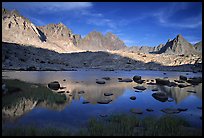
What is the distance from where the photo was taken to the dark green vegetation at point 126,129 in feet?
32.7

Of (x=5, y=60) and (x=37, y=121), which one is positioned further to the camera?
(x=5, y=60)

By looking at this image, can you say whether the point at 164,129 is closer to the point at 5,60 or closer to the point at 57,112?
the point at 57,112

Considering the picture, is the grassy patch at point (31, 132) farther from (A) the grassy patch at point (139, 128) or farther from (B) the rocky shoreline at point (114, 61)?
(B) the rocky shoreline at point (114, 61)

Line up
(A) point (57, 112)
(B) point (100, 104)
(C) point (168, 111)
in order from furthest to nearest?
(B) point (100, 104)
(C) point (168, 111)
(A) point (57, 112)

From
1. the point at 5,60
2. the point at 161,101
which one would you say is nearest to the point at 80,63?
the point at 5,60

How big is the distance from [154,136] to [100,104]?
917 cm

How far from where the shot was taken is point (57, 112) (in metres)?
14.9

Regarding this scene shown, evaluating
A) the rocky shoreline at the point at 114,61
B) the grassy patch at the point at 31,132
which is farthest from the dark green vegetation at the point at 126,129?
the rocky shoreline at the point at 114,61

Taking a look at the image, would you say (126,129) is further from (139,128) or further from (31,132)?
(31,132)

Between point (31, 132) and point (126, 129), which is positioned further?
point (126, 129)

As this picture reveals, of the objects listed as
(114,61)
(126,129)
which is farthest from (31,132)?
(114,61)

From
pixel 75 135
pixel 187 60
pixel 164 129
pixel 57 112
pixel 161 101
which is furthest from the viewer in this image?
pixel 187 60

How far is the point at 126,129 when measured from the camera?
1073cm

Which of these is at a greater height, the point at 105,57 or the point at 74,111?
the point at 105,57
